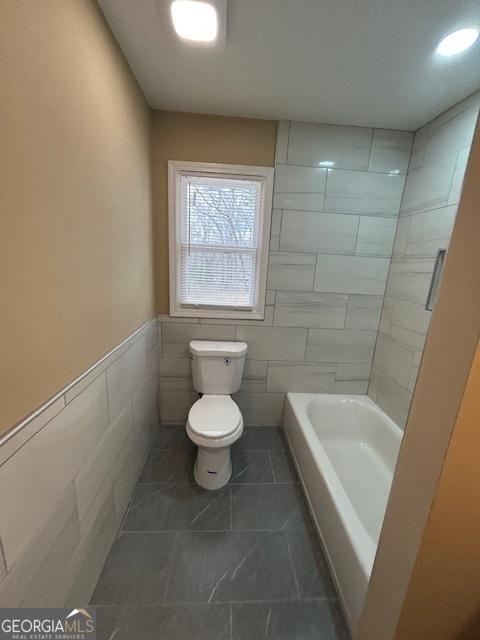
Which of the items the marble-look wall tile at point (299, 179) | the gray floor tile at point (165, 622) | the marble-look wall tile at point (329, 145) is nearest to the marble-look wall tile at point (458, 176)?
the marble-look wall tile at point (329, 145)

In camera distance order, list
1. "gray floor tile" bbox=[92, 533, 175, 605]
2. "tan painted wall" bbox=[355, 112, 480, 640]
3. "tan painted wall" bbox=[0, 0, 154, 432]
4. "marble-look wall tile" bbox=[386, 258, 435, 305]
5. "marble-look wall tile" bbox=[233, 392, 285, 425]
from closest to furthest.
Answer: "tan painted wall" bbox=[355, 112, 480, 640] < "tan painted wall" bbox=[0, 0, 154, 432] < "gray floor tile" bbox=[92, 533, 175, 605] < "marble-look wall tile" bbox=[386, 258, 435, 305] < "marble-look wall tile" bbox=[233, 392, 285, 425]

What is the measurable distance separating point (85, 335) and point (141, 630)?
1.18m

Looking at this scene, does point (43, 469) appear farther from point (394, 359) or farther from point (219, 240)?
point (394, 359)

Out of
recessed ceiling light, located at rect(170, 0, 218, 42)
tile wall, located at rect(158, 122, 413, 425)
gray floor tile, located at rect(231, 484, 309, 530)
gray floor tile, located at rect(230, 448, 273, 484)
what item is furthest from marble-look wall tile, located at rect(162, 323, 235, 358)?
recessed ceiling light, located at rect(170, 0, 218, 42)

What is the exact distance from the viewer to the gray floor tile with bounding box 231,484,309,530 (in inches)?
55.7

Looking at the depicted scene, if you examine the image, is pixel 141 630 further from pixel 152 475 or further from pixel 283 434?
pixel 283 434

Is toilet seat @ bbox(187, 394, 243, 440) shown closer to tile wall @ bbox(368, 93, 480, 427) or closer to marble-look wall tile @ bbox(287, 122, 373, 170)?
tile wall @ bbox(368, 93, 480, 427)

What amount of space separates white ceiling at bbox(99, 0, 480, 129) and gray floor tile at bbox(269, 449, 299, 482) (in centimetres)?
239

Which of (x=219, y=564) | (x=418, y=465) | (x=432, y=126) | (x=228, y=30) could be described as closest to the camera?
(x=418, y=465)

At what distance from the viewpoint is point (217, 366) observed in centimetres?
189

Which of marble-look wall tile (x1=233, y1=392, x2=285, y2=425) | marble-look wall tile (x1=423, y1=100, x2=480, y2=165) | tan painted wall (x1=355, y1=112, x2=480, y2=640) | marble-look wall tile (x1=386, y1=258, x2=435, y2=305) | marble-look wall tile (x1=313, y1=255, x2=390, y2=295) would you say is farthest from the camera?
marble-look wall tile (x1=233, y1=392, x2=285, y2=425)

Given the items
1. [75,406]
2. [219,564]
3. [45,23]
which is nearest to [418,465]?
[75,406]

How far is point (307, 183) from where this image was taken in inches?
71.4

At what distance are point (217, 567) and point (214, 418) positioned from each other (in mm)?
688
